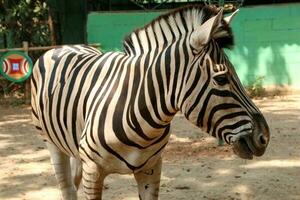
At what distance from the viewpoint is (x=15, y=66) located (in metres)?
9.88

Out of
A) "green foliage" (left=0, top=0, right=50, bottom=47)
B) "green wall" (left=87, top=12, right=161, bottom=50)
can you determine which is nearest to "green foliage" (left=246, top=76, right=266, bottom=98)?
"green wall" (left=87, top=12, right=161, bottom=50)

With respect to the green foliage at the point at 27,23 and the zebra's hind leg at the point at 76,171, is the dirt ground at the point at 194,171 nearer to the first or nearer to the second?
the zebra's hind leg at the point at 76,171

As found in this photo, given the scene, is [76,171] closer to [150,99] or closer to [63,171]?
[63,171]

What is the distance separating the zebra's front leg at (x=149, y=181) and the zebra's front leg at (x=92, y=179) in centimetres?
26

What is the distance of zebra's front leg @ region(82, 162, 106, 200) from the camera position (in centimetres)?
321

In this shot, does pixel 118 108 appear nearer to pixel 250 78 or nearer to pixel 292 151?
pixel 292 151

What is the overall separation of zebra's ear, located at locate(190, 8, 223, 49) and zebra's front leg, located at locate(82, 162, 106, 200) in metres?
1.00

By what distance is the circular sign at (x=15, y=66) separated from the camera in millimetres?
9789

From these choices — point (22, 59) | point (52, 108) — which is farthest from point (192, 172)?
point (22, 59)

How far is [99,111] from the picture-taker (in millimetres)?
3139

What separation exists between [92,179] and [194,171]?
2.79m

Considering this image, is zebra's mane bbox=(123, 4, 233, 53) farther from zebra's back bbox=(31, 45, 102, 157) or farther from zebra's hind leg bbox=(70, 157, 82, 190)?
zebra's hind leg bbox=(70, 157, 82, 190)

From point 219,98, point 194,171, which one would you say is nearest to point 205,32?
point 219,98

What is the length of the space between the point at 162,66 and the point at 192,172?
3095 mm
